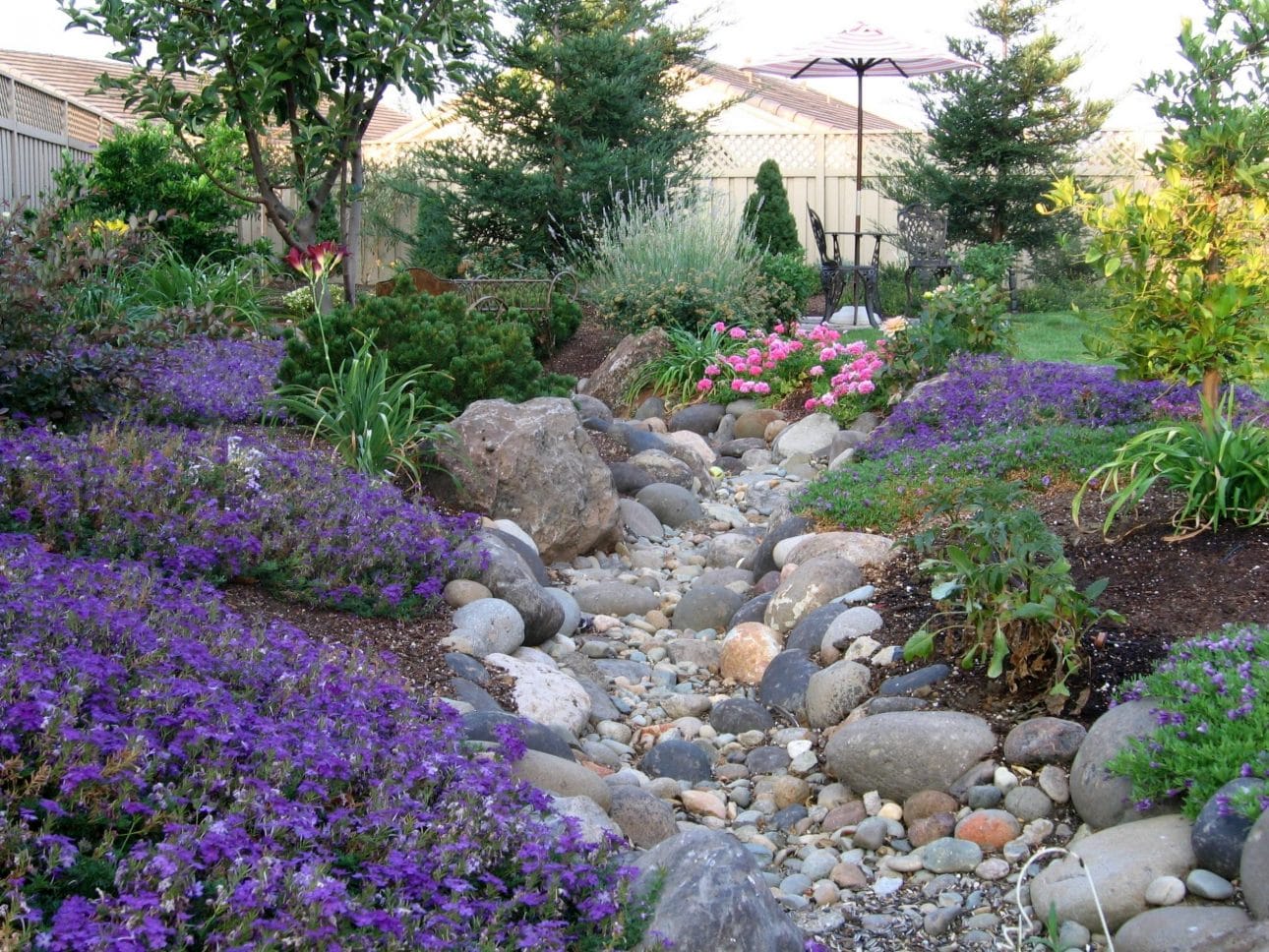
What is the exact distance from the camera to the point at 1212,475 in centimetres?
417

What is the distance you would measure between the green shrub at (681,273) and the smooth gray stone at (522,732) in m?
7.15

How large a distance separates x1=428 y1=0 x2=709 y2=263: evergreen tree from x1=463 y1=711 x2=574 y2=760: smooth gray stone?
11400 mm

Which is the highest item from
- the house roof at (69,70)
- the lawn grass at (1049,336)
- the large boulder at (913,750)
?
the house roof at (69,70)

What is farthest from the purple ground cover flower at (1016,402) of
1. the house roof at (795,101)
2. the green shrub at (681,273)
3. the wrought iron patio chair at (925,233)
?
the house roof at (795,101)

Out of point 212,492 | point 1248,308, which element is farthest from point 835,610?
point 212,492

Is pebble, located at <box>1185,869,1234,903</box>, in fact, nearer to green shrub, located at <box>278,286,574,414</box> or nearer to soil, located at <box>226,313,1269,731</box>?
soil, located at <box>226,313,1269,731</box>

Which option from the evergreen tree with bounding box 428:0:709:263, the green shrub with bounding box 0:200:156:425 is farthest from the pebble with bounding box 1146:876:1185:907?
the evergreen tree with bounding box 428:0:709:263

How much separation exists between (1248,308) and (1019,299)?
11023 mm

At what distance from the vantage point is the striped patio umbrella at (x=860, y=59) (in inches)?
550

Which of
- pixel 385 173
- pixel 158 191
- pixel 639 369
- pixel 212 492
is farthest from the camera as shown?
pixel 385 173

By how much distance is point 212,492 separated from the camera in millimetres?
4348

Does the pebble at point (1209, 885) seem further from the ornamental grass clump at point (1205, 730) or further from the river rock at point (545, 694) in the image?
the river rock at point (545, 694)

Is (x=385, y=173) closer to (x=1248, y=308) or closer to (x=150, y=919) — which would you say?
(x=1248, y=308)

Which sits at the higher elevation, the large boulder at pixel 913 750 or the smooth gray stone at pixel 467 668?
the smooth gray stone at pixel 467 668
